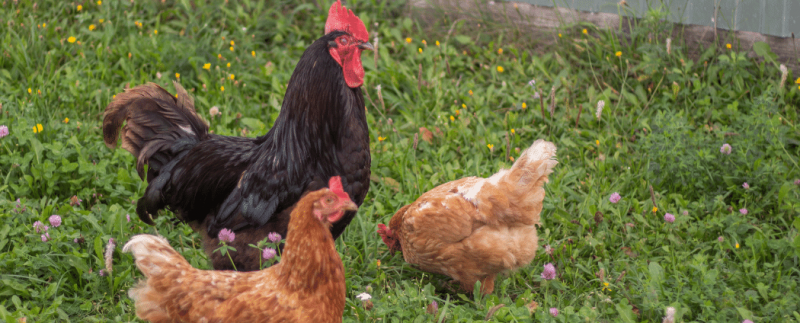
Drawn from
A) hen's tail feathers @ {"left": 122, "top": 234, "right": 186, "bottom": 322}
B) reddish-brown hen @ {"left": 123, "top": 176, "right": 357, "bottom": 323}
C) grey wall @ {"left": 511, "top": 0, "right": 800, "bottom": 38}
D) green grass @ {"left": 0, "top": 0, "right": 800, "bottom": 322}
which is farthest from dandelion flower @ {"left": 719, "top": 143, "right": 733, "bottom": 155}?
hen's tail feathers @ {"left": 122, "top": 234, "right": 186, "bottom": 322}

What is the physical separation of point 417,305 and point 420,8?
412 centimetres

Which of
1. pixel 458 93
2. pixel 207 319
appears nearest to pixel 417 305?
pixel 207 319

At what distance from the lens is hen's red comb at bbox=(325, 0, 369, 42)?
3.47m

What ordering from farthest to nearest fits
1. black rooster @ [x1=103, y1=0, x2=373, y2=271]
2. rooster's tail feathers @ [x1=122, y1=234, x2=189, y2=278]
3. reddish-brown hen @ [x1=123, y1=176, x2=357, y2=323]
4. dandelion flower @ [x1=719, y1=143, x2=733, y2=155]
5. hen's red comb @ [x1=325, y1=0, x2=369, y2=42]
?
dandelion flower @ [x1=719, y1=143, x2=733, y2=155] → hen's red comb @ [x1=325, y1=0, x2=369, y2=42] → black rooster @ [x1=103, y1=0, x2=373, y2=271] → rooster's tail feathers @ [x1=122, y1=234, x2=189, y2=278] → reddish-brown hen @ [x1=123, y1=176, x2=357, y2=323]

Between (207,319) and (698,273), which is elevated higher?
(207,319)

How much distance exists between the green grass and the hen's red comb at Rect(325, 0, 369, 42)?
47.0 inches

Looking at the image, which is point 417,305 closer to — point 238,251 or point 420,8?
point 238,251

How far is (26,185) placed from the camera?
4.34 metres

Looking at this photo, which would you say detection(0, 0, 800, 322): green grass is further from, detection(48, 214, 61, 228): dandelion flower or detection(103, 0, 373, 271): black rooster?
detection(103, 0, 373, 271): black rooster

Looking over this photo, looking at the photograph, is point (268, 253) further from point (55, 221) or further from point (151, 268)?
point (55, 221)

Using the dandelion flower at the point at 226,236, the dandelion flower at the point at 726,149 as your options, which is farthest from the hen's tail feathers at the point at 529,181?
the dandelion flower at the point at 726,149

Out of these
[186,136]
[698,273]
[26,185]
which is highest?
[186,136]

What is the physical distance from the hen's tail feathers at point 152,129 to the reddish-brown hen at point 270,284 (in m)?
1.14

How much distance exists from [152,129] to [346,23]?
1.41 meters
